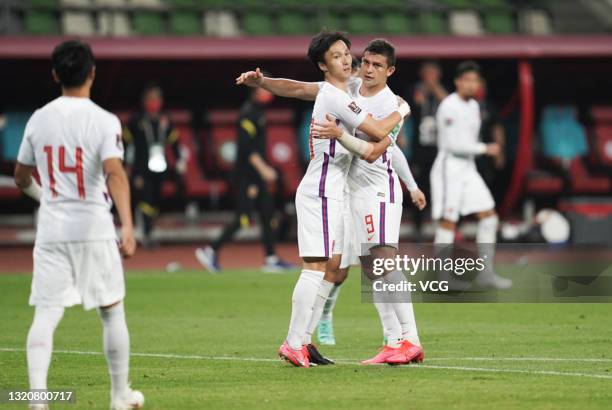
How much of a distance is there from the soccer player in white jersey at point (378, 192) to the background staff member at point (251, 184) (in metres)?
8.67

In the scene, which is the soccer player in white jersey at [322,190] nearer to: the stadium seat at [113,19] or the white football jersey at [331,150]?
the white football jersey at [331,150]

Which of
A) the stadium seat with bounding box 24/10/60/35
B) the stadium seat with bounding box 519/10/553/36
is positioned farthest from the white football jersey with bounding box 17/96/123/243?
the stadium seat with bounding box 519/10/553/36

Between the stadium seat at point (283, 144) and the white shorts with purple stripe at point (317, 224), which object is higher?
the white shorts with purple stripe at point (317, 224)

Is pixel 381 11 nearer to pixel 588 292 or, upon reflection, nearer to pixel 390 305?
pixel 588 292

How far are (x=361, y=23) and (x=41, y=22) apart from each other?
19.8 ft

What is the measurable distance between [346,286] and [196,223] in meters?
8.73

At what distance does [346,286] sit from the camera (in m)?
16.4

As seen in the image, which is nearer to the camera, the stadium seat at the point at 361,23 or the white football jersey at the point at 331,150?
the white football jersey at the point at 331,150

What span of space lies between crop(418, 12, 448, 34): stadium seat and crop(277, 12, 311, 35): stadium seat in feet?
7.26

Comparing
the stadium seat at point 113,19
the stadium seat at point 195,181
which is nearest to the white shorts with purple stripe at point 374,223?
the stadium seat at point 113,19

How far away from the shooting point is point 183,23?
25203mm

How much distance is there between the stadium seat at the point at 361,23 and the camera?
84.7 ft

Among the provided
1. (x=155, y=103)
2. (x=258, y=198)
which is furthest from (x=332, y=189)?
(x=155, y=103)

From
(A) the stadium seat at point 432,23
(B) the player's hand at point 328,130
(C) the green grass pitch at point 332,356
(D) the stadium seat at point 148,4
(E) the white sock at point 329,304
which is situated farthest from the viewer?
(A) the stadium seat at point 432,23
